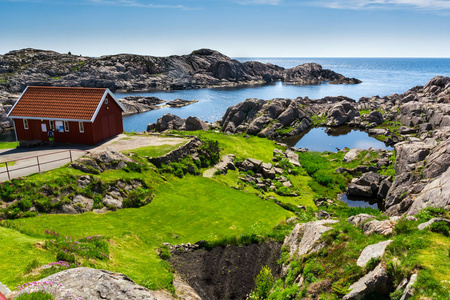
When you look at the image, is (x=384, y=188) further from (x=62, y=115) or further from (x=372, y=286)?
(x=62, y=115)

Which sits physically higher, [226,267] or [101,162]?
[101,162]

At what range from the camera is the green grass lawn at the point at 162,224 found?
55.2 feet

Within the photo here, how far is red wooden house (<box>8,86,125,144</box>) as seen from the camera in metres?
37.5

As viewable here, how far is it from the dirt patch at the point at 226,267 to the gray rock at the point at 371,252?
6897 millimetres

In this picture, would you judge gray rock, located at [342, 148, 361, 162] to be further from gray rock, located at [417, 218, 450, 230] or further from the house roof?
gray rock, located at [417, 218, 450, 230]

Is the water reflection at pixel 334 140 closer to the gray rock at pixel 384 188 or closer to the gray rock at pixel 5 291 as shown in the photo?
the gray rock at pixel 384 188

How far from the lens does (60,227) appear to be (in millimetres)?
20578

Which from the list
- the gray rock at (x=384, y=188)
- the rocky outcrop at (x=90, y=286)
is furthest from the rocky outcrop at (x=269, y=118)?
the rocky outcrop at (x=90, y=286)

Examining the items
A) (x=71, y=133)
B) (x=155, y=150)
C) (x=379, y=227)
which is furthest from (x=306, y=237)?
(x=71, y=133)

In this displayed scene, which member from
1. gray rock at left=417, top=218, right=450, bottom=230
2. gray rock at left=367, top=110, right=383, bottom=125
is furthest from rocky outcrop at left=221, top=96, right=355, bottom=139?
gray rock at left=417, top=218, right=450, bottom=230

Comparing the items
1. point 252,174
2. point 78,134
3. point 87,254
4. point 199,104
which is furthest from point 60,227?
point 199,104

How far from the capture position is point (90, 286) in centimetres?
1141

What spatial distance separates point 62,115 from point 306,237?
3273 cm

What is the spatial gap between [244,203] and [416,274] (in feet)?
69.1
